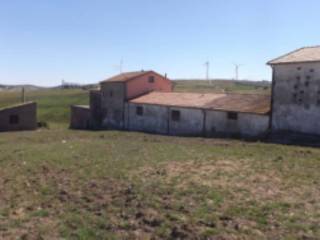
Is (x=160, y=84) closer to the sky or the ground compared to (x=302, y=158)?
closer to the sky

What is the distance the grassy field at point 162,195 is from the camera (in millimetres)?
9688

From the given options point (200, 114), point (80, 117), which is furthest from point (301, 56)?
point (80, 117)

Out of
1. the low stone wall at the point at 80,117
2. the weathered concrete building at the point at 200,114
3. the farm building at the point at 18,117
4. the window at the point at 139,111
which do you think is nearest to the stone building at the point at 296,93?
the weathered concrete building at the point at 200,114

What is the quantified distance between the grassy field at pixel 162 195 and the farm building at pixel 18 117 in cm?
2224

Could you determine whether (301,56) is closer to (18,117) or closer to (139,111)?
(139,111)

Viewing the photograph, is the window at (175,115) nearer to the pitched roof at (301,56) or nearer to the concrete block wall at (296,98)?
the concrete block wall at (296,98)

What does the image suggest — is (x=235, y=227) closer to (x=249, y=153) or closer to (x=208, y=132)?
(x=249, y=153)

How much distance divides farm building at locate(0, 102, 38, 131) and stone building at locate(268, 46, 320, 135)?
1059 inches

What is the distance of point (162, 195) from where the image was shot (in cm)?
1257

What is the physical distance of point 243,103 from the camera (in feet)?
104

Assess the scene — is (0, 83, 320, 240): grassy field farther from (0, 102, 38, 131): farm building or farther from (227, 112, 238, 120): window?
(0, 102, 38, 131): farm building

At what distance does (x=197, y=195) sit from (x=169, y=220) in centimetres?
235

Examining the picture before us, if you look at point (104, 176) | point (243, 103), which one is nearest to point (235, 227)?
point (104, 176)

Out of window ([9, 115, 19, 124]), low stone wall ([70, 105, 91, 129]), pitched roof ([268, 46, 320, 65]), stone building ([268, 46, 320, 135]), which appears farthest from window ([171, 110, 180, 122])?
window ([9, 115, 19, 124])
